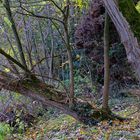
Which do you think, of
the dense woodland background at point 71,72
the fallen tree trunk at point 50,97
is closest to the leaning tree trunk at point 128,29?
the dense woodland background at point 71,72

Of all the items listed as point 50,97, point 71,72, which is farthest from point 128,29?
point 71,72

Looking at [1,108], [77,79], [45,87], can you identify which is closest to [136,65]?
[45,87]

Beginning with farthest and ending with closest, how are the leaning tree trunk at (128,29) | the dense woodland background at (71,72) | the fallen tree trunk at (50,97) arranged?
1. the fallen tree trunk at (50,97)
2. the dense woodland background at (71,72)
3. the leaning tree trunk at (128,29)

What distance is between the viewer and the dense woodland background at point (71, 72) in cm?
629

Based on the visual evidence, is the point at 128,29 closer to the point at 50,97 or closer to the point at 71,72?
the point at 50,97

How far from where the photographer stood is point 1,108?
12344mm

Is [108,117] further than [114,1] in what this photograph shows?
Yes

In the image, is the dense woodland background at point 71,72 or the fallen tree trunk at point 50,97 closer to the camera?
the dense woodland background at point 71,72

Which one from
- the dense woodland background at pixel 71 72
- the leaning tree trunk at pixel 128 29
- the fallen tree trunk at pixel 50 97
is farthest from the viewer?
the fallen tree trunk at pixel 50 97

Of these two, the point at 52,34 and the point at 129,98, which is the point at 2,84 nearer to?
the point at 129,98

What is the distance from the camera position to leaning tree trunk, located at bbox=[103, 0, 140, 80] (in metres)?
4.40

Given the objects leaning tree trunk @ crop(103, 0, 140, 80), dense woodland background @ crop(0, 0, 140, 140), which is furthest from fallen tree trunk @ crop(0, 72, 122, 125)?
leaning tree trunk @ crop(103, 0, 140, 80)

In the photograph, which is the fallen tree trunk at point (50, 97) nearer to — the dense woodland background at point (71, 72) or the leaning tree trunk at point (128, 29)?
the dense woodland background at point (71, 72)

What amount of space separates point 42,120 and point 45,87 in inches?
203
